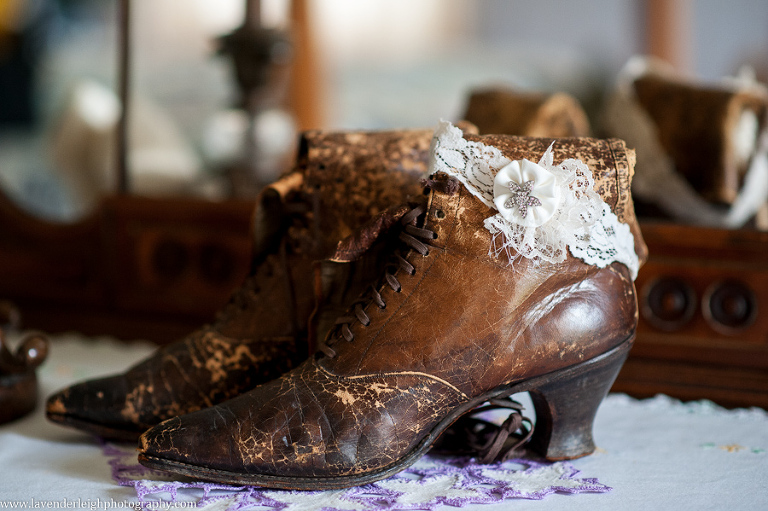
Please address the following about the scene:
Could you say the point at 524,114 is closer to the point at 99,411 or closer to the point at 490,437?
the point at 490,437

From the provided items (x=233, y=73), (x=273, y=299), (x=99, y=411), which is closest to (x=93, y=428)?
(x=99, y=411)

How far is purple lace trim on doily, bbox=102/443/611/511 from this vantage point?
0.63 m

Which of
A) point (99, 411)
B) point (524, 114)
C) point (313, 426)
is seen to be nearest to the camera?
Result: point (313, 426)

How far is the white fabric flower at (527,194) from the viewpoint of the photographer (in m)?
0.65

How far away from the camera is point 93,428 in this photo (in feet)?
2.54

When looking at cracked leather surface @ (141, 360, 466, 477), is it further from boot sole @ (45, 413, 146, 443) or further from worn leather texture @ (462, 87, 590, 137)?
worn leather texture @ (462, 87, 590, 137)

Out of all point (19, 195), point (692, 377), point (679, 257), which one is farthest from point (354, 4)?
point (692, 377)

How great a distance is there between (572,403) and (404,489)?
7.7 inches

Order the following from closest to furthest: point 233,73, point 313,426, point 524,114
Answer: point 313,426 < point 524,114 < point 233,73

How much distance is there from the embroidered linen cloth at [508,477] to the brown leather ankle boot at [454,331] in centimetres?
4

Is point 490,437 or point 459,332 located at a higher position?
point 459,332

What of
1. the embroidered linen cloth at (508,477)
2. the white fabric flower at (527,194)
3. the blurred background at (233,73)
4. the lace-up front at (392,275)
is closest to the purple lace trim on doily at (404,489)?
the embroidered linen cloth at (508,477)

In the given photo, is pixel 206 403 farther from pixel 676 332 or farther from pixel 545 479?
pixel 676 332

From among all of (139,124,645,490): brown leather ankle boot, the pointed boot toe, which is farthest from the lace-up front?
the pointed boot toe
